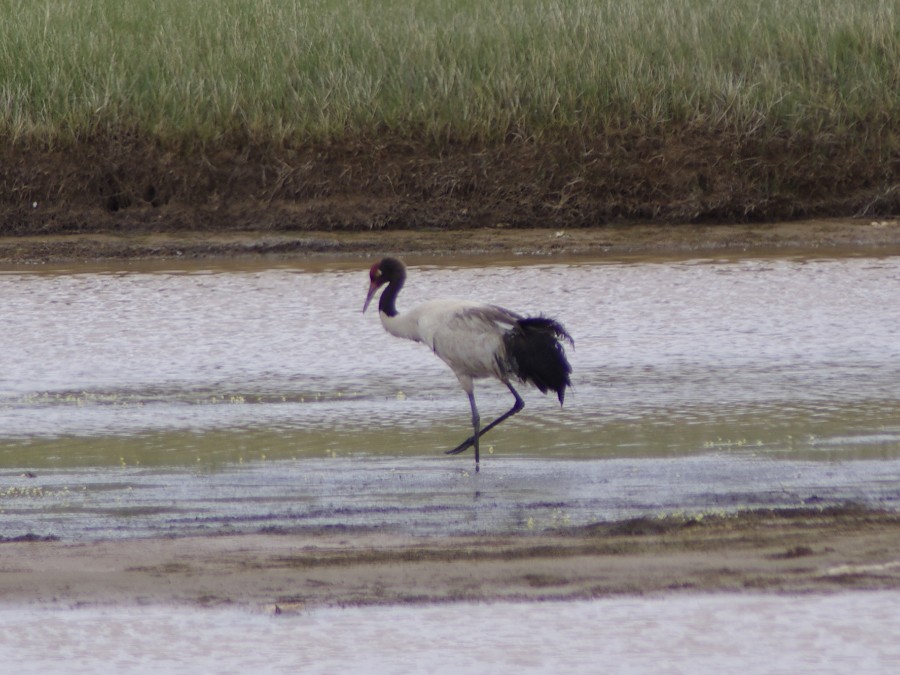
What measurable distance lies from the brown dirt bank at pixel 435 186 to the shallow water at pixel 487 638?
10.4 meters

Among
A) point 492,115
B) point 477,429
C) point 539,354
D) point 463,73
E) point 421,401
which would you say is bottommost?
point 421,401

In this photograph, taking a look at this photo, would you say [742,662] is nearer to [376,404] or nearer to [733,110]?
[376,404]

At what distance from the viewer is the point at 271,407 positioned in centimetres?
846

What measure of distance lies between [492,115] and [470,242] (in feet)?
5.76

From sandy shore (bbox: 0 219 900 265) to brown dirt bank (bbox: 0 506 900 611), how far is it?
8.86 meters

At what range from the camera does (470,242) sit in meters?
14.7

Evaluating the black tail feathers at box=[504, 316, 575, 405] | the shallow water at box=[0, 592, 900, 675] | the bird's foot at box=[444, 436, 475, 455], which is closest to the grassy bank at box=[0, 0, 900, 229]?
the black tail feathers at box=[504, 316, 575, 405]

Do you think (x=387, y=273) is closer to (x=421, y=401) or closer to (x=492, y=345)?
(x=421, y=401)

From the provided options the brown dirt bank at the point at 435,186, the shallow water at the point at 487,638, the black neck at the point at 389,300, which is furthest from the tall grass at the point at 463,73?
the shallow water at the point at 487,638

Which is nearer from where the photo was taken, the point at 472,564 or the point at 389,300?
the point at 472,564

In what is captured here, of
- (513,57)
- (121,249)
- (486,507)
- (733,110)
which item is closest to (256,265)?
(121,249)

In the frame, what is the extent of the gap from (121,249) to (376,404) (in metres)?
7.02

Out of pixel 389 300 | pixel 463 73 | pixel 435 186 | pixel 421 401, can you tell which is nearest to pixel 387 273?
pixel 389 300

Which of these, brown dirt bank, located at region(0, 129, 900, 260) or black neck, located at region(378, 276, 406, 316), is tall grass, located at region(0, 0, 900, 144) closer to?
brown dirt bank, located at region(0, 129, 900, 260)
